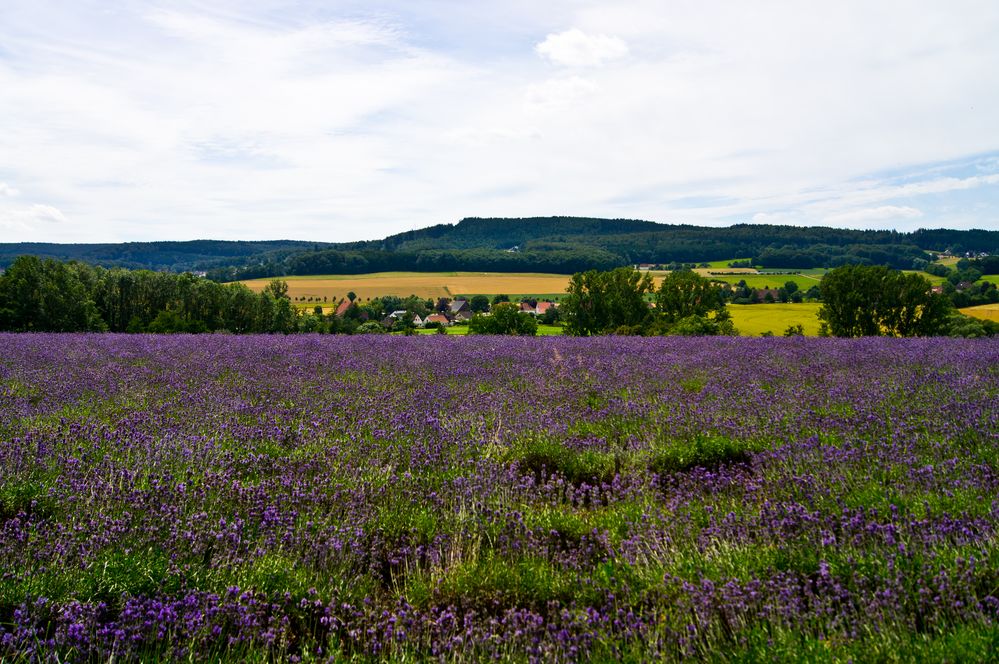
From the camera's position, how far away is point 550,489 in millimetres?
4223

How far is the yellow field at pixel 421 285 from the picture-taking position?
10288cm

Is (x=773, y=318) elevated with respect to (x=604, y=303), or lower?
lower

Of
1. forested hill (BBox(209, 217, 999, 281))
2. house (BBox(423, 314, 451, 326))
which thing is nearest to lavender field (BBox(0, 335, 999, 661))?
house (BBox(423, 314, 451, 326))

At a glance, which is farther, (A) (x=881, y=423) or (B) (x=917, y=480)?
(A) (x=881, y=423)

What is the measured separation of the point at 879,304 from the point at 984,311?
28120 millimetres

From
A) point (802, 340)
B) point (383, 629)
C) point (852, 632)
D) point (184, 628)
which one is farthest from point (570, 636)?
point (802, 340)

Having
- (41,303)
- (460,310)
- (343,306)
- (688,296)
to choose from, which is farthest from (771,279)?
(41,303)

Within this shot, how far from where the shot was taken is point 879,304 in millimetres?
32344

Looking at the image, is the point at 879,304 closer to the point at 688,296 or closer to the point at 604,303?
the point at 688,296

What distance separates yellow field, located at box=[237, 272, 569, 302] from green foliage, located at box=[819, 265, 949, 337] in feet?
208

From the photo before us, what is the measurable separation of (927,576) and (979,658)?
0.69 m

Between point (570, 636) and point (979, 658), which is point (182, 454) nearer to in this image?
point (570, 636)

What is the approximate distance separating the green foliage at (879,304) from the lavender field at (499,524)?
29.8 metres

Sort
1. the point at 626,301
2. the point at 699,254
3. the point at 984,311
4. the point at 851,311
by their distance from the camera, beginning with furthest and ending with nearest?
the point at 699,254, the point at 984,311, the point at 626,301, the point at 851,311
